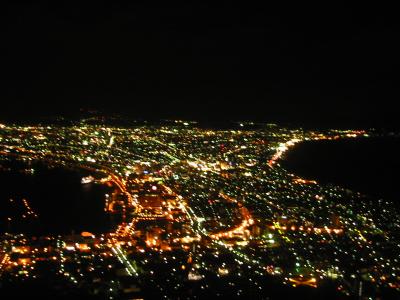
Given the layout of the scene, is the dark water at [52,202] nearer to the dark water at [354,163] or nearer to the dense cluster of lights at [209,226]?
the dense cluster of lights at [209,226]

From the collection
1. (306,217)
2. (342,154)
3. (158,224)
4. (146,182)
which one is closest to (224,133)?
(342,154)

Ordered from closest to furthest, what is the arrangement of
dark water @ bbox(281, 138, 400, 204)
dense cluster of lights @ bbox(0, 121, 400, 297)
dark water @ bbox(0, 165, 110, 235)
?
dense cluster of lights @ bbox(0, 121, 400, 297) → dark water @ bbox(0, 165, 110, 235) → dark water @ bbox(281, 138, 400, 204)

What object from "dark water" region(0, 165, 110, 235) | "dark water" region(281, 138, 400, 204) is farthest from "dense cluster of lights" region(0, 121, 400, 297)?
"dark water" region(281, 138, 400, 204)

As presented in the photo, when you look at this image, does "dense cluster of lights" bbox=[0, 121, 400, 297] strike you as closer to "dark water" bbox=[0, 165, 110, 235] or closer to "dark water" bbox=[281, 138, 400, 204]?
"dark water" bbox=[0, 165, 110, 235]

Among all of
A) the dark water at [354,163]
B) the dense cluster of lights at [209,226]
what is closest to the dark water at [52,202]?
the dense cluster of lights at [209,226]

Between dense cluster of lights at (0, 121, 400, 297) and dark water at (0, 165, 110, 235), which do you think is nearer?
dense cluster of lights at (0, 121, 400, 297)

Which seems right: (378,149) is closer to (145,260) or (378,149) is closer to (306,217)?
(306,217)
